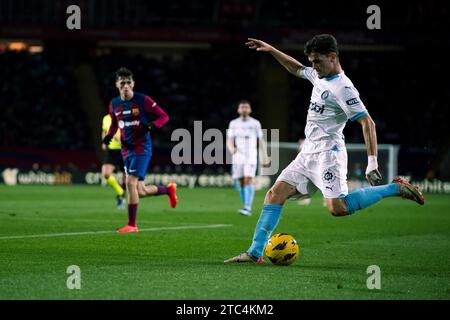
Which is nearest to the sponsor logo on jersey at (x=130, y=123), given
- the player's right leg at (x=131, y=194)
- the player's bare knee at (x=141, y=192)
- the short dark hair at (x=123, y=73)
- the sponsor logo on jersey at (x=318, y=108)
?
the player's right leg at (x=131, y=194)

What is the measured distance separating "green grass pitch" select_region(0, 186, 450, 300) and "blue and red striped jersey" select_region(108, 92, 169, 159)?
119 centimetres

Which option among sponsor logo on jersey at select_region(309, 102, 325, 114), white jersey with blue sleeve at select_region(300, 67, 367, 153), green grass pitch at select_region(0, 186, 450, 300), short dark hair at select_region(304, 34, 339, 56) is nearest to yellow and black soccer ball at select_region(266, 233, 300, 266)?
green grass pitch at select_region(0, 186, 450, 300)

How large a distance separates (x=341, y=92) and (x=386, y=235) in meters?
4.85

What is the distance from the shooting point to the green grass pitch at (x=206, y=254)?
22.7ft

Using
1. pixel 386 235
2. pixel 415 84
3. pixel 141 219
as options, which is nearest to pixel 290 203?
pixel 141 219

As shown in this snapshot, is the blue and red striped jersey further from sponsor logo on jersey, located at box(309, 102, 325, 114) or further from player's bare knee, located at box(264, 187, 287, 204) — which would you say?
sponsor logo on jersey, located at box(309, 102, 325, 114)

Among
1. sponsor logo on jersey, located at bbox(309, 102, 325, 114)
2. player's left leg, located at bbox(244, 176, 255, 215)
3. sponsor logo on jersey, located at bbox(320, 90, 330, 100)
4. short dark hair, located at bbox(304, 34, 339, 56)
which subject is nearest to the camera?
short dark hair, located at bbox(304, 34, 339, 56)

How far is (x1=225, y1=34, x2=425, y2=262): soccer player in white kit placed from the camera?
8.23 meters

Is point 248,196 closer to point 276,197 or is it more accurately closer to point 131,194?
point 131,194

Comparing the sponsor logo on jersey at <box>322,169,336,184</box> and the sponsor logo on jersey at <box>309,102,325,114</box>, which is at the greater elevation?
the sponsor logo on jersey at <box>309,102,325,114</box>

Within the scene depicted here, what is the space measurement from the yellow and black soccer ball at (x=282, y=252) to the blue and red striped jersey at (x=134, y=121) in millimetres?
4447

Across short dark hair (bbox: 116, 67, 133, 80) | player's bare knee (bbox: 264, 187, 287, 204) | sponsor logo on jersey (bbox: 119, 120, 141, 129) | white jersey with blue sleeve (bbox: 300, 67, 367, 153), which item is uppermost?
short dark hair (bbox: 116, 67, 133, 80)

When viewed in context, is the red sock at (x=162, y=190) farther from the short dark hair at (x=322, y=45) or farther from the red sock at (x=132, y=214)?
the short dark hair at (x=322, y=45)

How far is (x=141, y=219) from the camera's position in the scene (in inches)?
594
